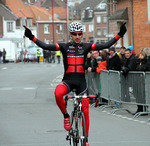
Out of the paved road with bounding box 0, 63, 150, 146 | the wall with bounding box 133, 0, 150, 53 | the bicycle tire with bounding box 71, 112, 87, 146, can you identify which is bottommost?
the paved road with bounding box 0, 63, 150, 146

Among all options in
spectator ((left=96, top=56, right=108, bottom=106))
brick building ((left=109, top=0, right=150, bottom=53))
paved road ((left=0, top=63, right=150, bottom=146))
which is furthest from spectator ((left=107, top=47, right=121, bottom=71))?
brick building ((left=109, top=0, right=150, bottom=53))

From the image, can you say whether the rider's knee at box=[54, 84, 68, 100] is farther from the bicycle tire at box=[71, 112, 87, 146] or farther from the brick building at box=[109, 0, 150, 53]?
the brick building at box=[109, 0, 150, 53]

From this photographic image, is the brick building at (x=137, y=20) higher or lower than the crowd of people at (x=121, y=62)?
higher

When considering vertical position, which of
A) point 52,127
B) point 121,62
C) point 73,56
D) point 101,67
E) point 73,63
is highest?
point 73,56

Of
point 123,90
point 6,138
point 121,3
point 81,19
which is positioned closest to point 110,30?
point 121,3

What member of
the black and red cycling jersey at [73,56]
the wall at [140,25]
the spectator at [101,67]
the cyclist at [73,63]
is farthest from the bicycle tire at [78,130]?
the wall at [140,25]

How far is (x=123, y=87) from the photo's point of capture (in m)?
14.3

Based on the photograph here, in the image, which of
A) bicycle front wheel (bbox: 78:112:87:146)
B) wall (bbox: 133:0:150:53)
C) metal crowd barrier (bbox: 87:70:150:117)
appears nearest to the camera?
bicycle front wheel (bbox: 78:112:87:146)

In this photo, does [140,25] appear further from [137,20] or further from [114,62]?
[114,62]

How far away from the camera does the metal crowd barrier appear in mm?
13305

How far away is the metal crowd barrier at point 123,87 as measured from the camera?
13305 mm

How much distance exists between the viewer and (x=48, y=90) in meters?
23.0

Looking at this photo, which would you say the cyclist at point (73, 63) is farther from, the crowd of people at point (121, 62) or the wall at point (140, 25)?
the wall at point (140, 25)

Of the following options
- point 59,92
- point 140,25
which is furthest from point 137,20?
point 59,92
